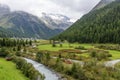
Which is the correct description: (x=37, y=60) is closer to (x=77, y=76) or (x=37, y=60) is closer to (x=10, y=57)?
(x=10, y=57)

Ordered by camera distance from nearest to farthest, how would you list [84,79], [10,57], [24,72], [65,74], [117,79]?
[117,79] < [84,79] < [24,72] < [65,74] < [10,57]

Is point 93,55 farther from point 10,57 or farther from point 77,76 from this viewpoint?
point 77,76

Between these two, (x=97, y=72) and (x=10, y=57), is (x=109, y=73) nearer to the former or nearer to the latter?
(x=97, y=72)

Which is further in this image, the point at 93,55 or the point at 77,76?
the point at 93,55

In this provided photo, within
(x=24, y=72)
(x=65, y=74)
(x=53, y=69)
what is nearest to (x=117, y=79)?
(x=65, y=74)

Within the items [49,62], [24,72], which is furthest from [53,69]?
[24,72]

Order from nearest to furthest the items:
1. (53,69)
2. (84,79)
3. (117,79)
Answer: (117,79)
(84,79)
(53,69)

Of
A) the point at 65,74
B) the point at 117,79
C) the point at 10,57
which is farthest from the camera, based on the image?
the point at 10,57

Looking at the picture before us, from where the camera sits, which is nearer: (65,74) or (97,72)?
(97,72)

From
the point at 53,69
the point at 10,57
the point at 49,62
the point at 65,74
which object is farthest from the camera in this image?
the point at 10,57
